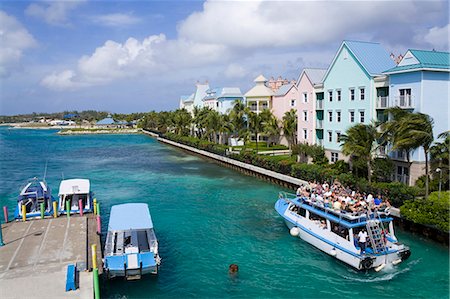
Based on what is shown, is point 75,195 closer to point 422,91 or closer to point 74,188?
point 74,188

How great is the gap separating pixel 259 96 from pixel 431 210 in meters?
51.3

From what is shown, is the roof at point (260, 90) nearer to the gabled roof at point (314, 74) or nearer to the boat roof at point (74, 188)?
the gabled roof at point (314, 74)

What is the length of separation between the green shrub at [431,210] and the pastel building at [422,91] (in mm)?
5926

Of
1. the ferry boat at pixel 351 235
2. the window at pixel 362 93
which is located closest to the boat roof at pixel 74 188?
the ferry boat at pixel 351 235

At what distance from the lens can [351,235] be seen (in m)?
23.7

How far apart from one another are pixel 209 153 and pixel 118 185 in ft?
87.6

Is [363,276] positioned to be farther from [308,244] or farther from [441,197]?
[441,197]

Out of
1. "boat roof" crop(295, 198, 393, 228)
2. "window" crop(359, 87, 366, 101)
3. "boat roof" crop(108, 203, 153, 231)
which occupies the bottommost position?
"boat roof" crop(295, 198, 393, 228)

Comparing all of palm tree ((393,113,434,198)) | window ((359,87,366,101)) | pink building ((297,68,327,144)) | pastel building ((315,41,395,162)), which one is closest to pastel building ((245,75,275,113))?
pink building ((297,68,327,144))

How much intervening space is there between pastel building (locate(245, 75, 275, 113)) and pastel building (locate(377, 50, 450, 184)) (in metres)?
38.8

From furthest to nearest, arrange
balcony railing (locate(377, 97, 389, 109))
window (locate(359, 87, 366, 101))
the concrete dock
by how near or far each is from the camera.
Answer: window (locate(359, 87, 366, 101)), balcony railing (locate(377, 97, 389, 109)), the concrete dock

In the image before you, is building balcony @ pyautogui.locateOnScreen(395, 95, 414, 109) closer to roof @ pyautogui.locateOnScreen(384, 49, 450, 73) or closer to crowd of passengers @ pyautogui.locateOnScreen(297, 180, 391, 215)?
roof @ pyautogui.locateOnScreen(384, 49, 450, 73)

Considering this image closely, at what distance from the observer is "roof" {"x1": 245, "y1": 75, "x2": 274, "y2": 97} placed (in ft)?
246

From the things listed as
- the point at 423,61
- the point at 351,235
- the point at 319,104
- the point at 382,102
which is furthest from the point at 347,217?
the point at 319,104
